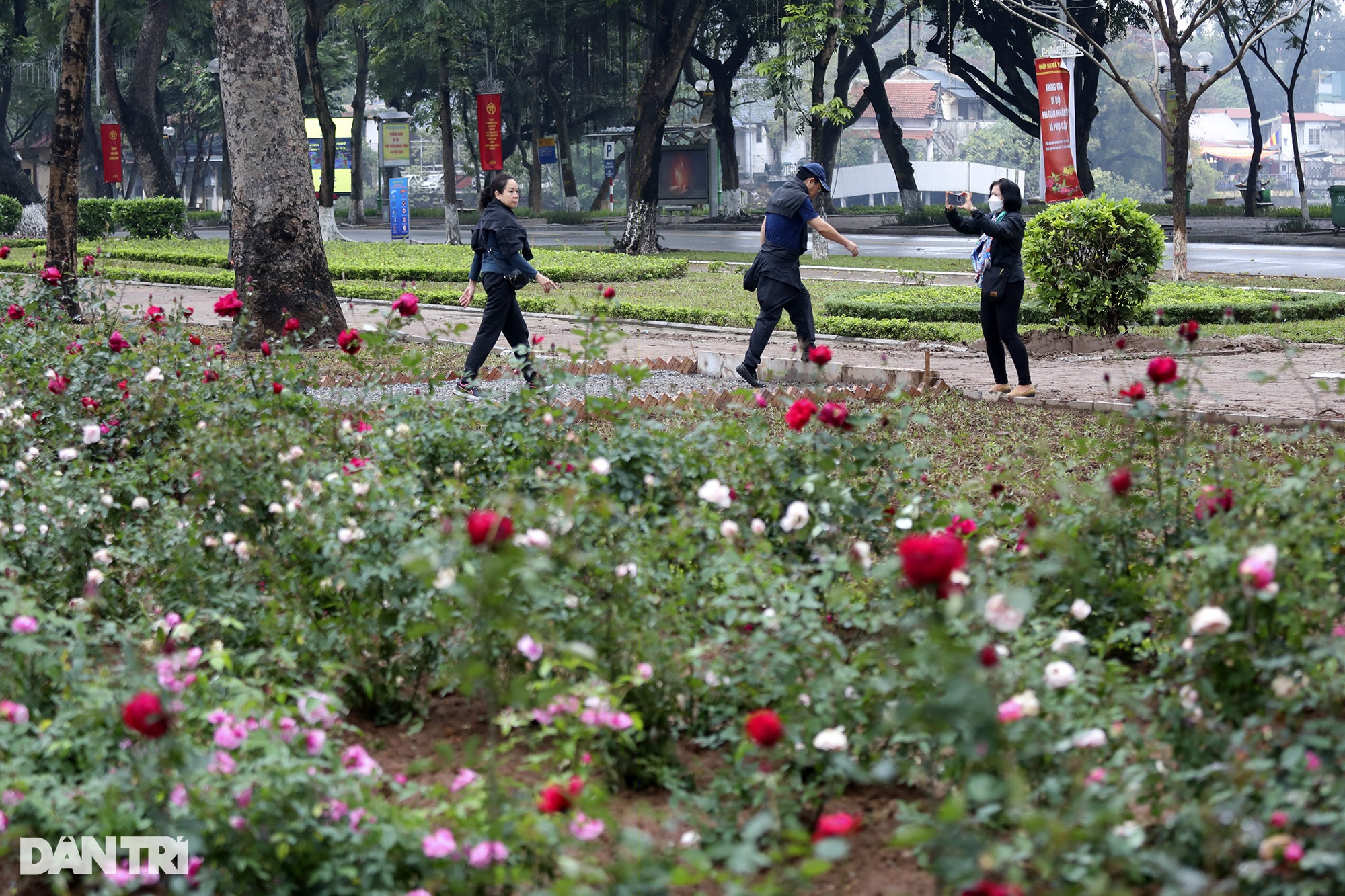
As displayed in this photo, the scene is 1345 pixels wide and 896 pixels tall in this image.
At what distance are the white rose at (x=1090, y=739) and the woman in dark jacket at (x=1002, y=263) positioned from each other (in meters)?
6.40

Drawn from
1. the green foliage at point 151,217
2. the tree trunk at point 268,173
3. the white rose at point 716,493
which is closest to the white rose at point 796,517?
the white rose at point 716,493

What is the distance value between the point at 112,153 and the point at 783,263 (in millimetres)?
37760

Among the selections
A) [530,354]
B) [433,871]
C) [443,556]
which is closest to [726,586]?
[443,556]

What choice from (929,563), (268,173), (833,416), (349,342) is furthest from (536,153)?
(929,563)

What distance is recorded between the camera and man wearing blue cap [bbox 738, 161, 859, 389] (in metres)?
9.45

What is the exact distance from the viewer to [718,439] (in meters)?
4.58

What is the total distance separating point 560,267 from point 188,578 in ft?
54.6

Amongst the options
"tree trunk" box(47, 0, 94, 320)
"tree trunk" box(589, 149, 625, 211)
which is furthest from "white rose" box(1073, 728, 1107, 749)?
"tree trunk" box(589, 149, 625, 211)

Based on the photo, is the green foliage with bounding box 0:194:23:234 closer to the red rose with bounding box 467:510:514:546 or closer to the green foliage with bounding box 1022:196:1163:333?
the green foliage with bounding box 1022:196:1163:333

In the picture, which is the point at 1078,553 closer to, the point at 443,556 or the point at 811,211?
the point at 443,556

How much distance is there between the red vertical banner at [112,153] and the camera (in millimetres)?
41250

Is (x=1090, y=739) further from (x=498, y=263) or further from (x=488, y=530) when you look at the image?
(x=498, y=263)

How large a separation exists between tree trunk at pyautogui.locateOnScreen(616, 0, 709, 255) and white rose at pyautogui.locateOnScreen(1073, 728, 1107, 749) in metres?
23.9

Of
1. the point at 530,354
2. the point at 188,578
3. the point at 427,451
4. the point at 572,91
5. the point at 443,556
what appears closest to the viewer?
the point at 443,556
